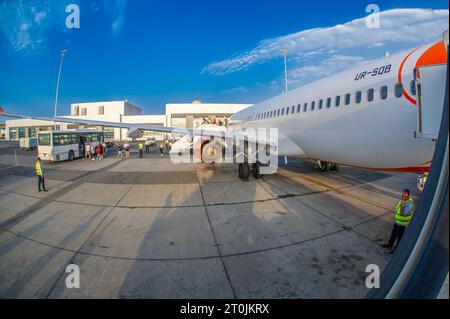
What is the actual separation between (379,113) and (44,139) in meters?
22.0

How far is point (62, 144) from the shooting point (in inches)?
690

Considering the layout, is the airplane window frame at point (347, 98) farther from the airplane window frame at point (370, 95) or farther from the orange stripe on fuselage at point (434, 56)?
the orange stripe on fuselage at point (434, 56)

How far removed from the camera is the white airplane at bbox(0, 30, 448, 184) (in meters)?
3.99

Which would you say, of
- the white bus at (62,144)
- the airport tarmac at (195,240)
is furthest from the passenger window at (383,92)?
the white bus at (62,144)

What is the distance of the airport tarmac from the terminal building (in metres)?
41.4

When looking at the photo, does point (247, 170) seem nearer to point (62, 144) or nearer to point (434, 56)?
point (434, 56)

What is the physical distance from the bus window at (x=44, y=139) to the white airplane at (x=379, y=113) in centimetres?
1883

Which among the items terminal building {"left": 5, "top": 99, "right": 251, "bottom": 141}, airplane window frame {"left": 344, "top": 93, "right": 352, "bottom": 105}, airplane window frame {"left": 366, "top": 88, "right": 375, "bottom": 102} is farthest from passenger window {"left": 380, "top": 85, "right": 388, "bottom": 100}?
terminal building {"left": 5, "top": 99, "right": 251, "bottom": 141}

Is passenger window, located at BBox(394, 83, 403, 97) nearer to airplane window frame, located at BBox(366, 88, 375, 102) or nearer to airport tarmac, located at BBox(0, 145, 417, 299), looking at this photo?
airplane window frame, located at BBox(366, 88, 375, 102)

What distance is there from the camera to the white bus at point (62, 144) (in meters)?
16.4

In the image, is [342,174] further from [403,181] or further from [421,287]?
[421,287]

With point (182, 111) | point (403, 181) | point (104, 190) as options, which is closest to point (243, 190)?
point (104, 190)

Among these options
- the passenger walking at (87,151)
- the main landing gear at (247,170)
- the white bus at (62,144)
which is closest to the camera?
the main landing gear at (247,170)

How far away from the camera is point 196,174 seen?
1233 cm
